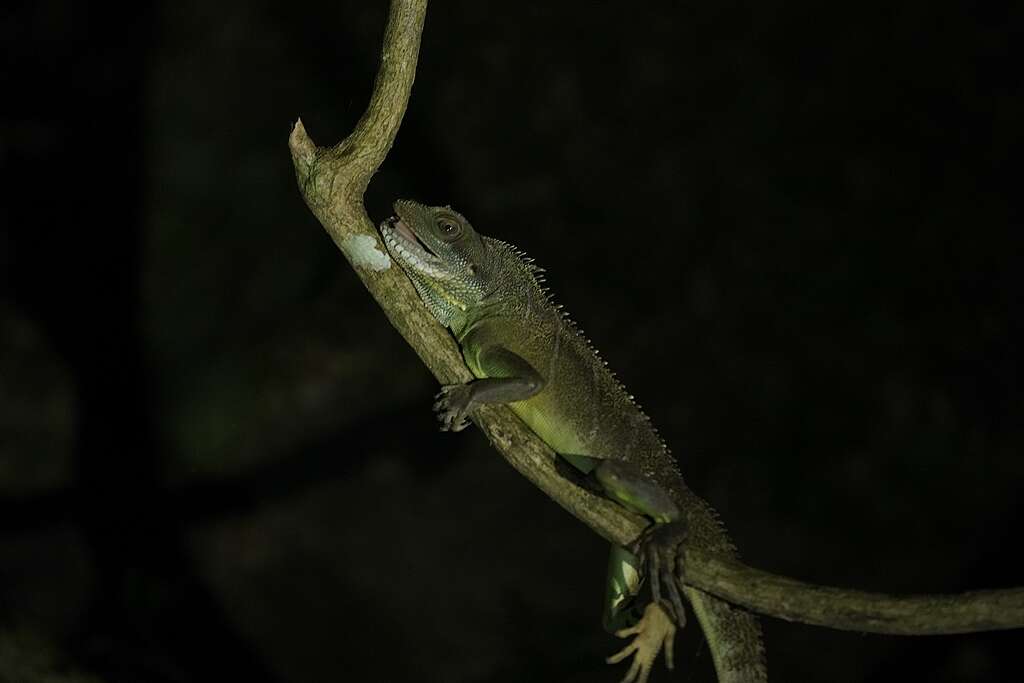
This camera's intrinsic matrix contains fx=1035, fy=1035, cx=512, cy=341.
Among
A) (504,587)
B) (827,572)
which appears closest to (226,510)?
(504,587)

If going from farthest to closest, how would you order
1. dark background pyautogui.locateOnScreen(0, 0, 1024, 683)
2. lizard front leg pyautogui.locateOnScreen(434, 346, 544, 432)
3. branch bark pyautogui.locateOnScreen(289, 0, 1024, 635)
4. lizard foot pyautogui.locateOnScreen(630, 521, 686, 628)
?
dark background pyautogui.locateOnScreen(0, 0, 1024, 683) → lizard front leg pyautogui.locateOnScreen(434, 346, 544, 432) → lizard foot pyautogui.locateOnScreen(630, 521, 686, 628) → branch bark pyautogui.locateOnScreen(289, 0, 1024, 635)

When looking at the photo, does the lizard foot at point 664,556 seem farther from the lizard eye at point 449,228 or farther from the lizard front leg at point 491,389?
the lizard eye at point 449,228

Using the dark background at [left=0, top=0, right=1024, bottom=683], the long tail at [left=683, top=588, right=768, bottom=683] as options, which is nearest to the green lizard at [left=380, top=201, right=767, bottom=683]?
the long tail at [left=683, top=588, right=768, bottom=683]

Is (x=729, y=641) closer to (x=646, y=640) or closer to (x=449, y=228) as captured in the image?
(x=646, y=640)

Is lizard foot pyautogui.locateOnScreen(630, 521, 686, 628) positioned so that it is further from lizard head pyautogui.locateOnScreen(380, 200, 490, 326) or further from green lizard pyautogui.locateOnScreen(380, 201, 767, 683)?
lizard head pyautogui.locateOnScreen(380, 200, 490, 326)

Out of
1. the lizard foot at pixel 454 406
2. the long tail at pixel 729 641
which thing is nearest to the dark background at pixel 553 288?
the long tail at pixel 729 641
